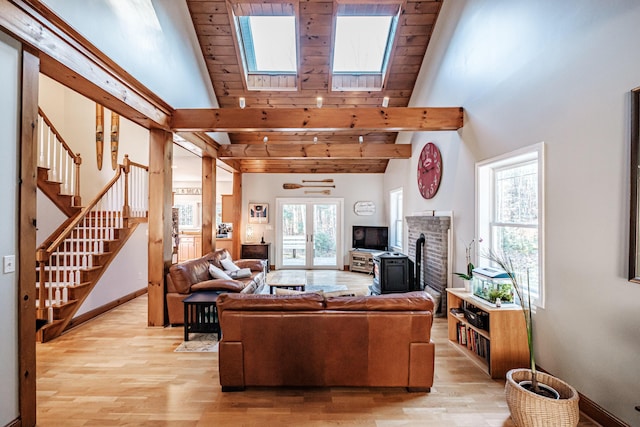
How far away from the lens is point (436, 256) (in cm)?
463

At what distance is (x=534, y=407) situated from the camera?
6.29 ft

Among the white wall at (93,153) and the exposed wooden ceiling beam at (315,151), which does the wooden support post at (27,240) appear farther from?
the exposed wooden ceiling beam at (315,151)

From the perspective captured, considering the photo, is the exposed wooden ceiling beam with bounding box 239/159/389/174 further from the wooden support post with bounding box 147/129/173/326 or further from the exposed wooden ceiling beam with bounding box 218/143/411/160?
the wooden support post with bounding box 147/129/173/326

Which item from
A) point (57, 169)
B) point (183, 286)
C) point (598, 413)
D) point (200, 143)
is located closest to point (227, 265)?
point (183, 286)

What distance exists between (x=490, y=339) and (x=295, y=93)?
16.0 ft

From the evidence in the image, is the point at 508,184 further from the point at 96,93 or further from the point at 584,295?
the point at 96,93

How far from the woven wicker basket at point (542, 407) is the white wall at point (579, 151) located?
1.04 feet

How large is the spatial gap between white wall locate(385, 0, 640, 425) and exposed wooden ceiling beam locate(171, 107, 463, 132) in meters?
0.68

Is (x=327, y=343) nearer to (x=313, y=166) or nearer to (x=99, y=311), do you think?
(x=99, y=311)

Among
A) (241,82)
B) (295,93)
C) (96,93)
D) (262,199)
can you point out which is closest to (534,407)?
(96,93)

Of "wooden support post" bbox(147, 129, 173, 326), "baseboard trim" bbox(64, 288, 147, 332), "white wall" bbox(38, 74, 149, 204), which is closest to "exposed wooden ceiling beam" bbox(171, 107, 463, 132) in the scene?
"wooden support post" bbox(147, 129, 173, 326)

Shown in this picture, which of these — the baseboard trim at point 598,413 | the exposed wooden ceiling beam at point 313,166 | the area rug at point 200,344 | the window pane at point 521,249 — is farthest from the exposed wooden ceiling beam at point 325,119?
the exposed wooden ceiling beam at point 313,166

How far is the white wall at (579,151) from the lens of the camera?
1.91 metres

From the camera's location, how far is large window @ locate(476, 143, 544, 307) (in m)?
2.64
